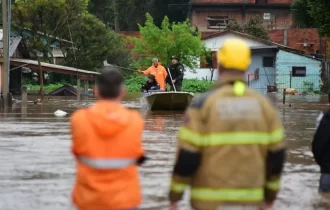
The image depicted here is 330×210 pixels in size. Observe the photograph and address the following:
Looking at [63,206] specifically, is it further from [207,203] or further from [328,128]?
[207,203]

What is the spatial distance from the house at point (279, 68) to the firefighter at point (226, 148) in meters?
49.4

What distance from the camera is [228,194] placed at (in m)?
4.77

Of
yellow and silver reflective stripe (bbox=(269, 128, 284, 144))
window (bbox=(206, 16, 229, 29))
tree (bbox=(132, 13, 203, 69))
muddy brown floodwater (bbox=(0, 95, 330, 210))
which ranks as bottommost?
muddy brown floodwater (bbox=(0, 95, 330, 210))

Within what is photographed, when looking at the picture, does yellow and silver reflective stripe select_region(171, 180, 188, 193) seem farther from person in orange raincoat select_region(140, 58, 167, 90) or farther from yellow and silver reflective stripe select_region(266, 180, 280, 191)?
person in orange raincoat select_region(140, 58, 167, 90)

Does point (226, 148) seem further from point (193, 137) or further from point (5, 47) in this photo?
point (5, 47)

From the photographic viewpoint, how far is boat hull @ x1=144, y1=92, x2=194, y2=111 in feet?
74.9

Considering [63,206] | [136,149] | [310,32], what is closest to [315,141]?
[63,206]

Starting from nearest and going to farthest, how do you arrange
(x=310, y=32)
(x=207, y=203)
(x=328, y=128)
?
(x=207, y=203) → (x=328, y=128) → (x=310, y=32)

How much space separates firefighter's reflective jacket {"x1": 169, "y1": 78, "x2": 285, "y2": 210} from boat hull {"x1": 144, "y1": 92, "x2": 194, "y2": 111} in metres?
17.8

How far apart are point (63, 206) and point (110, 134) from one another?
370cm

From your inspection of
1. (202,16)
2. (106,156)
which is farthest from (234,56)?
(202,16)

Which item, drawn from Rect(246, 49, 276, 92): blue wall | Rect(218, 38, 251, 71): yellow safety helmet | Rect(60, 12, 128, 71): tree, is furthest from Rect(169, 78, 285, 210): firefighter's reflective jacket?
Rect(246, 49, 276, 92): blue wall

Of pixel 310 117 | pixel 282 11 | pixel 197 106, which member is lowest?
pixel 310 117

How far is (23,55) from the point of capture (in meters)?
43.6
